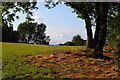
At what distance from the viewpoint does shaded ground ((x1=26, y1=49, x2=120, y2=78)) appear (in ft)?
49.0

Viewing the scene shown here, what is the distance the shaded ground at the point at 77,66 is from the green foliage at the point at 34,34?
96.0 m

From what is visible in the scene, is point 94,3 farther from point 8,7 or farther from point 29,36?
point 29,36

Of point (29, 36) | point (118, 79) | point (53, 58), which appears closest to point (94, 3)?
point (53, 58)

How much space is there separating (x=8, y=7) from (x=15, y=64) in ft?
23.6

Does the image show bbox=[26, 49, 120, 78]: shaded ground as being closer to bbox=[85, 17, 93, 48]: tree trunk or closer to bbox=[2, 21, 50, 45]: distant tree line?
bbox=[85, 17, 93, 48]: tree trunk

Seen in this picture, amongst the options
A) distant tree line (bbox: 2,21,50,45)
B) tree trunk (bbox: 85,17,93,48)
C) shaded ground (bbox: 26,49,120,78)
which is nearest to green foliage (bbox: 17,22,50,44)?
distant tree line (bbox: 2,21,50,45)

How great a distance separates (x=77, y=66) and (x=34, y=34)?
4215 inches

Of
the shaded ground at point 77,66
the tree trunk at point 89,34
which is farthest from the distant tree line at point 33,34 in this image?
the shaded ground at point 77,66

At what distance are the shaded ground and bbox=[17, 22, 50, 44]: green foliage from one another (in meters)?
96.0

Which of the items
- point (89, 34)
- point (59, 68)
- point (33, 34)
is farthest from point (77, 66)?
point (33, 34)

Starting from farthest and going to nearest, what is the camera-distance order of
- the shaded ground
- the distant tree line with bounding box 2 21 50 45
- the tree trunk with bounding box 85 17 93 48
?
the distant tree line with bounding box 2 21 50 45
the tree trunk with bounding box 85 17 93 48
the shaded ground

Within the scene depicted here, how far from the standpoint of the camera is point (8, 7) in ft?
76.1

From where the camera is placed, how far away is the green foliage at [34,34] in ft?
384

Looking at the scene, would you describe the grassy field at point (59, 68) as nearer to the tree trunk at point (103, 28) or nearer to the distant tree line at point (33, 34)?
the tree trunk at point (103, 28)
